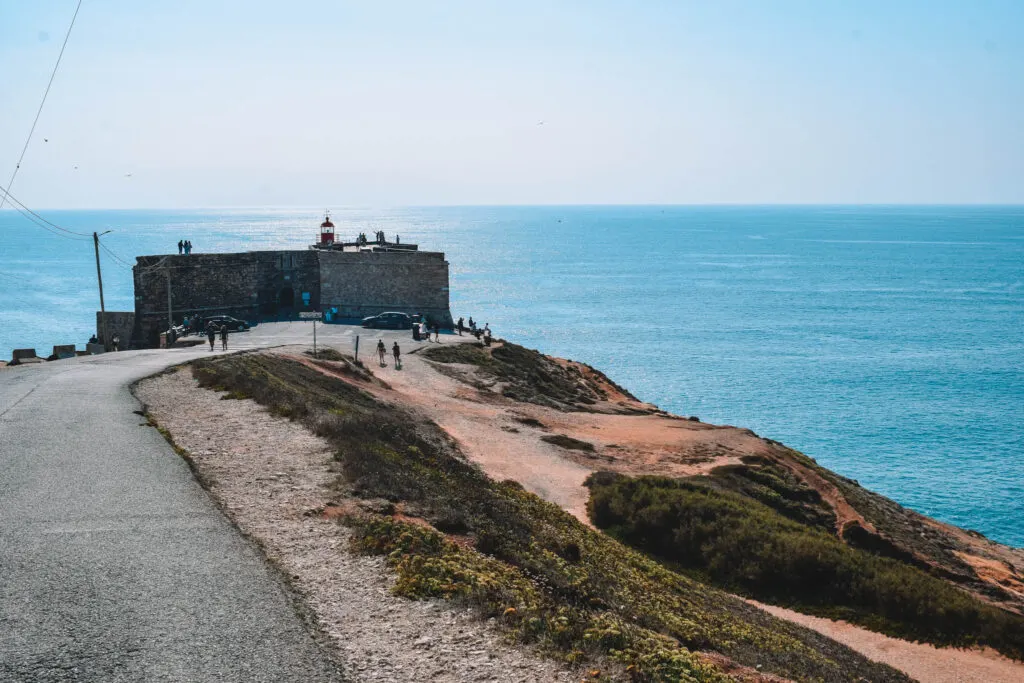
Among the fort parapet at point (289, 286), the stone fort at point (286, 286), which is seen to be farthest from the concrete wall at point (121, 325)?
A: the fort parapet at point (289, 286)

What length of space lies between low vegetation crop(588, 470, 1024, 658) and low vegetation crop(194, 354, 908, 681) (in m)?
2.07

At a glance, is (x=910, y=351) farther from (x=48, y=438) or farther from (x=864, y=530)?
(x=48, y=438)

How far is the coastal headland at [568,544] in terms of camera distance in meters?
9.58

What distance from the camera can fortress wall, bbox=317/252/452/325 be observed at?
51.3m

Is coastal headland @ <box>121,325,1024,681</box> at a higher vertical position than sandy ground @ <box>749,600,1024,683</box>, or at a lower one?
higher

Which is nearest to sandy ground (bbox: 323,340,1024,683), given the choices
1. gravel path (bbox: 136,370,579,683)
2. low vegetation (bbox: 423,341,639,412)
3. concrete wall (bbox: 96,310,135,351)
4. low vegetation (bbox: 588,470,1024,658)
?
low vegetation (bbox: 588,470,1024,658)

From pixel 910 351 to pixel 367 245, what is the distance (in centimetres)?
4842

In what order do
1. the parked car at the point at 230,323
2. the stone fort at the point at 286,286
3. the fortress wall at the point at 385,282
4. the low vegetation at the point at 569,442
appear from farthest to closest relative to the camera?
the fortress wall at the point at 385,282 < the stone fort at the point at 286,286 < the parked car at the point at 230,323 < the low vegetation at the point at 569,442

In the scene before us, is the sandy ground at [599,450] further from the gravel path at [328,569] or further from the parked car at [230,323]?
the parked car at [230,323]

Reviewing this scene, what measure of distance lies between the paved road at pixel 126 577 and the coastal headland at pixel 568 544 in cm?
53

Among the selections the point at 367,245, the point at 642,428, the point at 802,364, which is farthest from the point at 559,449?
the point at 802,364

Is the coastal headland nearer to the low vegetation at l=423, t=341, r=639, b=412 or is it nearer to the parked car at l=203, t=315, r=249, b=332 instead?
the low vegetation at l=423, t=341, r=639, b=412

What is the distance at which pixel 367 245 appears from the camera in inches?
2355

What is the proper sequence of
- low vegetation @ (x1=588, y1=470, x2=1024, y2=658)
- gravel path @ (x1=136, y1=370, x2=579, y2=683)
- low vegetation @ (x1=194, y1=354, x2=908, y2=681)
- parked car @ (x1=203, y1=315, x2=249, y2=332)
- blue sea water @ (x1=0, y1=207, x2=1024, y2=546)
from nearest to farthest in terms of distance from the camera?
gravel path @ (x1=136, y1=370, x2=579, y2=683) < low vegetation @ (x1=194, y1=354, x2=908, y2=681) < low vegetation @ (x1=588, y1=470, x2=1024, y2=658) < blue sea water @ (x1=0, y1=207, x2=1024, y2=546) < parked car @ (x1=203, y1=315, x2=249, y2=332)
